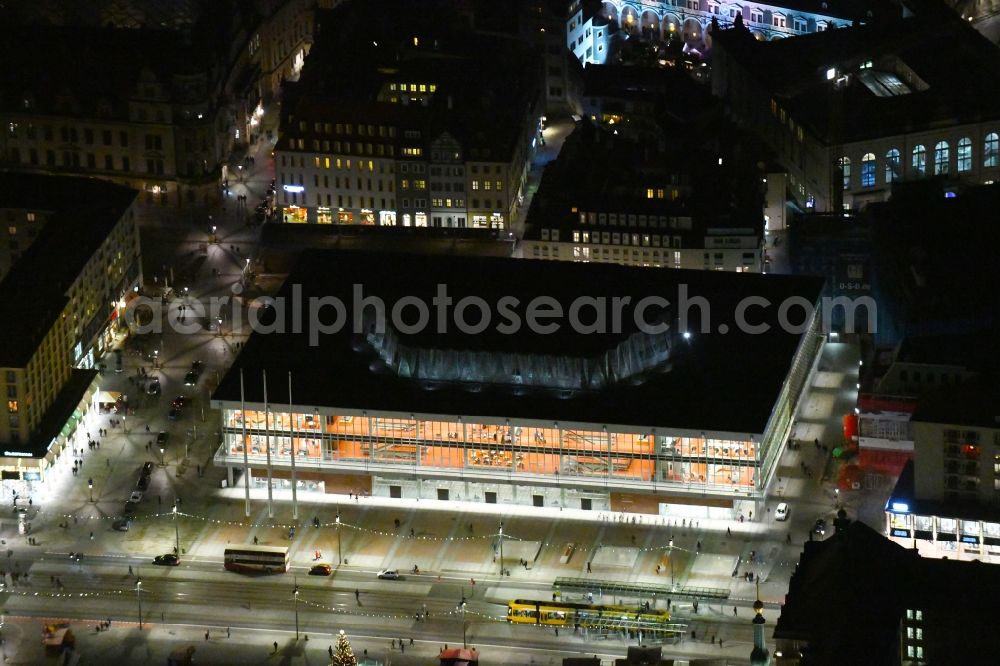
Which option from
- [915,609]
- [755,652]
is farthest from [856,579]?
[755,652]

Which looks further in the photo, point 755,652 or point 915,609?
point 915,609

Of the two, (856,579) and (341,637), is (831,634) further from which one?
(341,637)

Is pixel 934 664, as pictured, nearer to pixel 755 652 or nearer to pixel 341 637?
pixel 755 652

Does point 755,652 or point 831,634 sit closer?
point 755,652

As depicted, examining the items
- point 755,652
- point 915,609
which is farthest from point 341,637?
point 915,609
